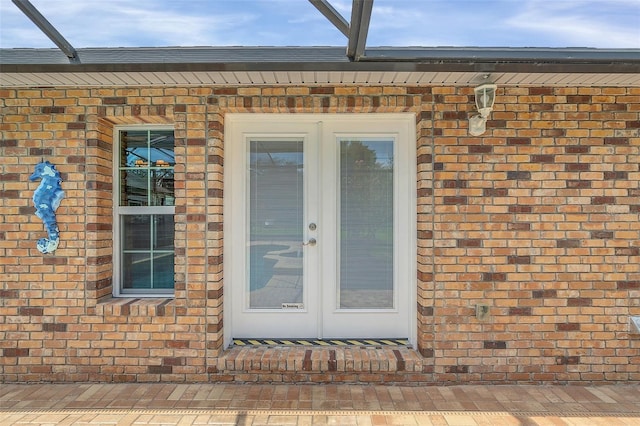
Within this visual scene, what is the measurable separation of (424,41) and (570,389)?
304 cm

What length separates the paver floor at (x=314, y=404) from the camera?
106 inches

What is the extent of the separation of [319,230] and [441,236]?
1.10 meters

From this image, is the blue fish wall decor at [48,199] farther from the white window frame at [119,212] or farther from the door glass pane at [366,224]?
the door glass pane at [366,224]

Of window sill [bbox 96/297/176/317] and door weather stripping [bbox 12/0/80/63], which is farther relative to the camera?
window sill [bbox 96/297/176/317]

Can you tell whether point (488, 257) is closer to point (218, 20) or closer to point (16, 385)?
point (218, 20)

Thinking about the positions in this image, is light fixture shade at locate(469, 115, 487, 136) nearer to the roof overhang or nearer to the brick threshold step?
the roof overhang

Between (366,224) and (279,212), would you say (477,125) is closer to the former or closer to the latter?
(366,224)

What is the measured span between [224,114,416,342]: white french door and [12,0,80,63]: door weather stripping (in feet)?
4.45

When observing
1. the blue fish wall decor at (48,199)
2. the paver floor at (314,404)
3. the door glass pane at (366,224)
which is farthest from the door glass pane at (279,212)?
the blue fish wall decor at (48,199)

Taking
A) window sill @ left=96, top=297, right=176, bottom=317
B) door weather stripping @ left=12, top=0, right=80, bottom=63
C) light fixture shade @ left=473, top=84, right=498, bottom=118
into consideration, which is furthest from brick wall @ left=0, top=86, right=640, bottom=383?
door weather stripping @ left=12, top=0, right=80, bottom=63

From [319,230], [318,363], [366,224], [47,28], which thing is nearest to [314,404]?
[318,363]

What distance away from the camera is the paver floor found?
8.82 ft

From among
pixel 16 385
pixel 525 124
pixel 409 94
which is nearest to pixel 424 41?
pixel 409 94

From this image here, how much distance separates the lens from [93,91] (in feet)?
10.6
